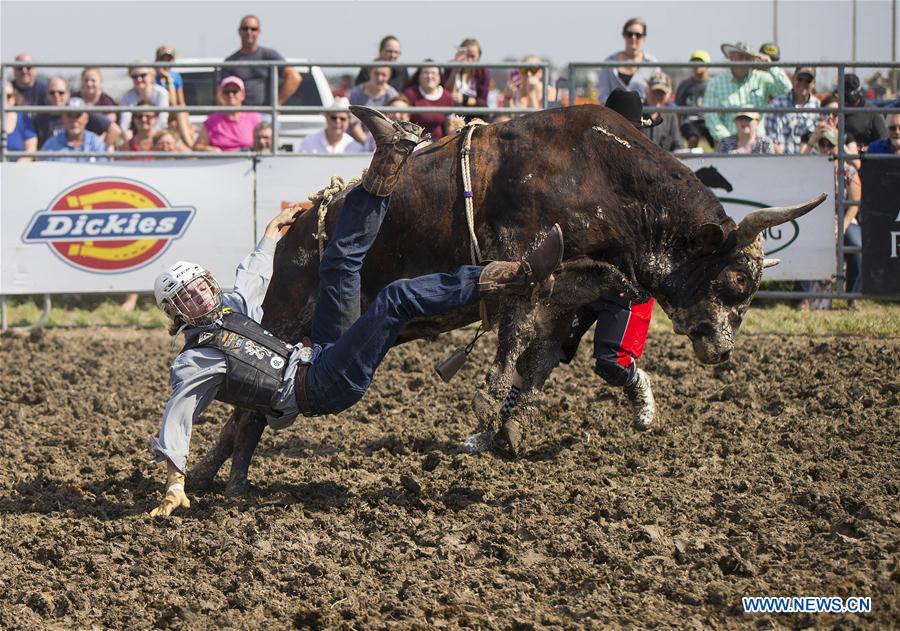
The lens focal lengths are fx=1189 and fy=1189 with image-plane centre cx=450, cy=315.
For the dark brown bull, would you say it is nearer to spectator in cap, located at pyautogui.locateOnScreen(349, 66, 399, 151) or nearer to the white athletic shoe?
the white athletic shoe

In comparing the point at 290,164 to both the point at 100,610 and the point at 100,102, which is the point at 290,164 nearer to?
the point at 100,102

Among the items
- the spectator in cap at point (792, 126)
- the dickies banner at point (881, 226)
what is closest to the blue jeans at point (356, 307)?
the dickies banner at point (881, 226)

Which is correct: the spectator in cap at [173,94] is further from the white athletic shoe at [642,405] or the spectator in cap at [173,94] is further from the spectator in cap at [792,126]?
the white athletic shoe at [642,405]

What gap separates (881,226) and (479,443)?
4.93 m

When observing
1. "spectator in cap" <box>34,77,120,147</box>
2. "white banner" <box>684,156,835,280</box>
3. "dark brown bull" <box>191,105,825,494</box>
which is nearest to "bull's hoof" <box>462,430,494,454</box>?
"dark brown bull" <box>191,105,825,494</box>

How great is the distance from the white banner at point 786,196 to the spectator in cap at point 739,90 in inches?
41.7

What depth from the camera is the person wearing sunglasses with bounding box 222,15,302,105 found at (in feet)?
36.0

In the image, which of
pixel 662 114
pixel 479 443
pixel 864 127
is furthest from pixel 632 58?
pixel 479 443

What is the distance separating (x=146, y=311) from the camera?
1118 cm

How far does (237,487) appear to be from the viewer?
5773 mm

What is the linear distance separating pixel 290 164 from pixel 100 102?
333 cm

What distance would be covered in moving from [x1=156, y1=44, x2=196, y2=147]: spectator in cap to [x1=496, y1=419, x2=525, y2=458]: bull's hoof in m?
6.27

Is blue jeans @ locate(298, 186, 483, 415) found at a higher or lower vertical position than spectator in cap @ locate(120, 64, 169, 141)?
lower

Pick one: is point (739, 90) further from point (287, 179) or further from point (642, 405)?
point (642, 405)
